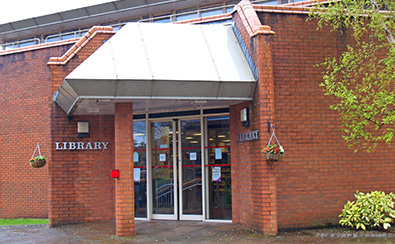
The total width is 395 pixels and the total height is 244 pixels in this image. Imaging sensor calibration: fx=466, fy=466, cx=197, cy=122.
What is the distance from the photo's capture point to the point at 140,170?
13000mm

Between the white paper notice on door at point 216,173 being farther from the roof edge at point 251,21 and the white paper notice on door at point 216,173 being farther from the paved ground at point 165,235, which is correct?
the roof edge at point 251,21

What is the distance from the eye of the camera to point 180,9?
2284cm

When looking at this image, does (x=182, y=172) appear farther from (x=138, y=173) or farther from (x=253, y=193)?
(x=253, y=193)

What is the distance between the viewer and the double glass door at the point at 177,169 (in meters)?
12.3

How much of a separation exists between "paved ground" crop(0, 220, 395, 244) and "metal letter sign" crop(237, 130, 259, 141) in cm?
205

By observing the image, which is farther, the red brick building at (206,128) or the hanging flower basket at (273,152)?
the red brick building at (206,128)

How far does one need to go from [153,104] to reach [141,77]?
1689 mm

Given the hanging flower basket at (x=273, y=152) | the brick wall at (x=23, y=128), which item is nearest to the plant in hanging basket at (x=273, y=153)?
the hanging flower basket at (x=273, y=152)

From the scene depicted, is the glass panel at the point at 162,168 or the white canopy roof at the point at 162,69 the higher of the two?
the white canopy roof at the point at 162,69

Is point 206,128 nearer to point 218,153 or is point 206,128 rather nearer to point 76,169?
point 218,153

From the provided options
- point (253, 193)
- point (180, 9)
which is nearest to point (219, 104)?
point (253, 193)

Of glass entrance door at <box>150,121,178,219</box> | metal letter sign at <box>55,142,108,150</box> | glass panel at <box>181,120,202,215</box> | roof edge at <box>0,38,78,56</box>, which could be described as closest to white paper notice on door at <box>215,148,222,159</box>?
glass panel at <box>181,120,202,215</box>

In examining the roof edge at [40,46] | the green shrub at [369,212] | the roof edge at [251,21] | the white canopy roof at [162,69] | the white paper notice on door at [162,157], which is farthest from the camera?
the roof edge at [40,46]

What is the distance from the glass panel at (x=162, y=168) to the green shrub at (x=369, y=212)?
4701 millimetres
